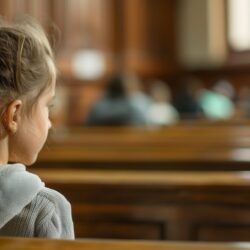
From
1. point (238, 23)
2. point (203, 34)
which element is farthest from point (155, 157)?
point (238, 23)

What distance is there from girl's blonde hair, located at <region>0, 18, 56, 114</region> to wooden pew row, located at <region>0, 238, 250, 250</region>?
0.27 m

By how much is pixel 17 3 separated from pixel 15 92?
21.0 ft

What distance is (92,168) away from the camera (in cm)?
221

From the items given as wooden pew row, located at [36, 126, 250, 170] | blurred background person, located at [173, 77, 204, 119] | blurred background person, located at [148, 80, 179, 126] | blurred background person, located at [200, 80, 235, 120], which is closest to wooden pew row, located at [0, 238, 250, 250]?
wooden pew row, located at [36, 126, 250, 170]

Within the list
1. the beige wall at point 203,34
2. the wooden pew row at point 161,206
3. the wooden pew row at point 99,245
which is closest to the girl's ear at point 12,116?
the wooden pew row at point 99,245

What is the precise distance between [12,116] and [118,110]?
15.5 feet

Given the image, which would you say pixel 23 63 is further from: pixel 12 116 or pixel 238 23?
pixel 238 23

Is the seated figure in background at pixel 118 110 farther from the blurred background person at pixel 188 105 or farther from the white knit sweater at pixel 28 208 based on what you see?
the white knit sweater at pixel 28 208

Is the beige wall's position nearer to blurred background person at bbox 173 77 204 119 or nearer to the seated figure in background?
blurred background person at bbox 173 77 204 119

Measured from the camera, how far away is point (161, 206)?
64.8 inches

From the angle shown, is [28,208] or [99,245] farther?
[28,208]

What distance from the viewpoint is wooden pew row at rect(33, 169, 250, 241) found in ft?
5.27

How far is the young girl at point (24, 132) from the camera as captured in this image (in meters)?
0.98

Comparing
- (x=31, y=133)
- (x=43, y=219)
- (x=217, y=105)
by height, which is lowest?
(x=217, y=105)
